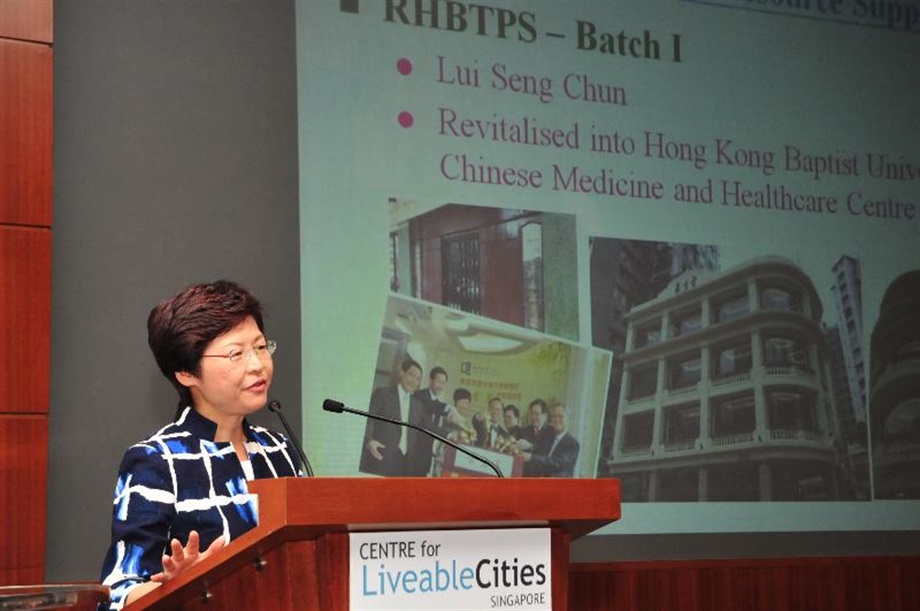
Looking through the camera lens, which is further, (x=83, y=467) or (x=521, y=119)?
(x=521, y=119)

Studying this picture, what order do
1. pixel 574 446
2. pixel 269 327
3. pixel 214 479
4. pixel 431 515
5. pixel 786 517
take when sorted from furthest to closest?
pixel 786 517 → pixel 574 446 → pixel 269 327 → pixel 214 479 → pixel 431 515

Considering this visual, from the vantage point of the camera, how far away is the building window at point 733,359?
4430 mm

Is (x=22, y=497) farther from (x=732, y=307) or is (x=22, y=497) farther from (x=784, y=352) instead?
(x=784, y=352)

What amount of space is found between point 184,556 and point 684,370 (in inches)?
98.8

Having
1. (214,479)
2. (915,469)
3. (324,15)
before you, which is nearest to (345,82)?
(324,15)

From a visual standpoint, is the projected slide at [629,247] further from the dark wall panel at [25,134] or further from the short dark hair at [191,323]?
the short dark hair at [191,323]

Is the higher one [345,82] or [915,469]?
[345,82]

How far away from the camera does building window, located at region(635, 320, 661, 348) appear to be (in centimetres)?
432

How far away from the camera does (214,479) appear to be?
2.74 m

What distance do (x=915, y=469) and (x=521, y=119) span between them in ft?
6.29

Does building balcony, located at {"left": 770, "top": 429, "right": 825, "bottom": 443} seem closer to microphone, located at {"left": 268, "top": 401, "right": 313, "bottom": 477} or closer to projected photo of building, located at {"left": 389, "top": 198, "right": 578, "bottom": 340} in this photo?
projected photo of building, located at {"left": 389, "top": 198, "right": 578, "bottom": 340}

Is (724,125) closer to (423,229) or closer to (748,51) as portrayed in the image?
(748,51)

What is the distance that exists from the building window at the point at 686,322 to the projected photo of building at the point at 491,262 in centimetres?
39

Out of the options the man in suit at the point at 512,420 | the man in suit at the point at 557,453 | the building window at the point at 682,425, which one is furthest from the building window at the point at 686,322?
the man in suit at the point at 512,420
